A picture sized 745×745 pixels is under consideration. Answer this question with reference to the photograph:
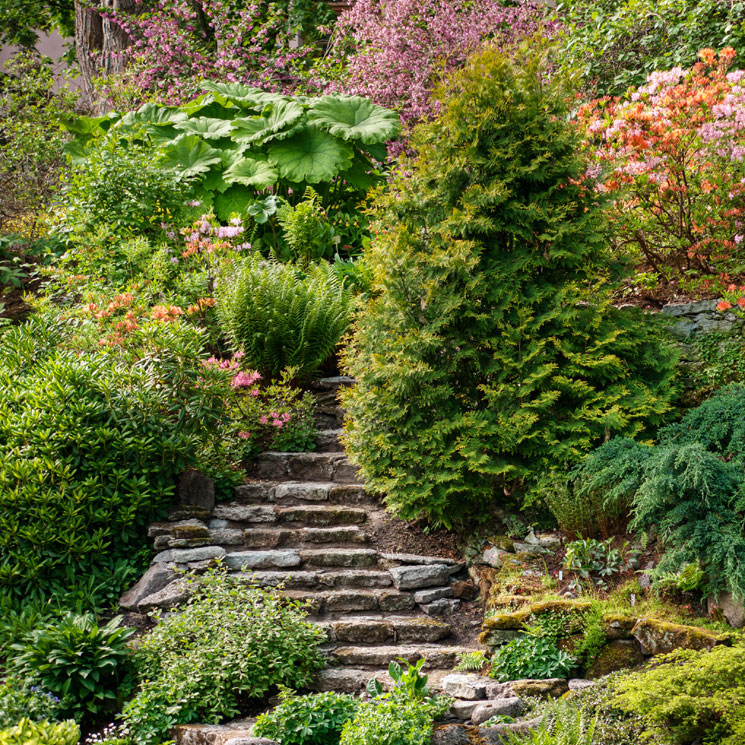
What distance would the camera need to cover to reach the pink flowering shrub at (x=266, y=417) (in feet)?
21.9

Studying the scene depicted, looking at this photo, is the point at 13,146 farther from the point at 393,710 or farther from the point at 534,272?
the point at 393,710

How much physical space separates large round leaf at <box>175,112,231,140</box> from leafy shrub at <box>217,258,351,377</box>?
10.1ft

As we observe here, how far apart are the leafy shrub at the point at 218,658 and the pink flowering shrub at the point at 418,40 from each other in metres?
7.73

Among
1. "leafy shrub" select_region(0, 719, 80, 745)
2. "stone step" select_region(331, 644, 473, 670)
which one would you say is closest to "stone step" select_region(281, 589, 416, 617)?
"stone step" select_region(331, 644, 473, 670)

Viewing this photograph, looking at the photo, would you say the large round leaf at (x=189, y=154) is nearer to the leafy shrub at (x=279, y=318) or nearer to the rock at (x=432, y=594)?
the leafy shrub at (x=279, y=318)

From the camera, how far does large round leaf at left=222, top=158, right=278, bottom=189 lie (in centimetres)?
916

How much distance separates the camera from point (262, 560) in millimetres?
5547

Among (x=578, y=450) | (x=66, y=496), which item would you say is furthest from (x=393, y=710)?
(x=66, y=496)

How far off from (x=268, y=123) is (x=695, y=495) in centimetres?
742

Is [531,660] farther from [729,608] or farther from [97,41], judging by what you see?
[97,41]

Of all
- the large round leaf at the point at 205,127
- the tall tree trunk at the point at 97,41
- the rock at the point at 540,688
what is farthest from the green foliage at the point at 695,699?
the tall tree trunk at the point at 97,41

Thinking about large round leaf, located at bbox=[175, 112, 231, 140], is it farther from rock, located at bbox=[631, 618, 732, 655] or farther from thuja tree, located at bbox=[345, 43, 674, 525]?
rock, located at bbox=[631, 618, 732, 655]

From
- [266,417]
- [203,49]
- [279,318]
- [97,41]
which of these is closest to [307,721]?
[266,417]

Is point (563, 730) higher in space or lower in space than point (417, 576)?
lower
